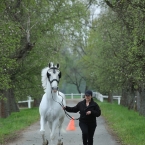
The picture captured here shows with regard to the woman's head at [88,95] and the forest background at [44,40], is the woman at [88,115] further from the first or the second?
the forest background at [44,40]

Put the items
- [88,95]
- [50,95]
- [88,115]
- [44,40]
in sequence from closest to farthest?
[88,95] → [88,115] → [50,95] → [44,40]

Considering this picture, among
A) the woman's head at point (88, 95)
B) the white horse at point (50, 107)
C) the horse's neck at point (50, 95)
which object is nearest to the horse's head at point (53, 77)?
the white horse at point (50, 107)

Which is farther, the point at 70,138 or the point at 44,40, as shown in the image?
the point at 44,40

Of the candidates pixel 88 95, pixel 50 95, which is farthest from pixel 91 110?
pixel 50 95

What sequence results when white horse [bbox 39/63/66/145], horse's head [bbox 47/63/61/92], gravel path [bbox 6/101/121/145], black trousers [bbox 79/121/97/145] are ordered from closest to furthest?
black trousers [bbox 79/121/97/145] < horse's head [bbox 47/63/61/92] < white horse [bbox 39/63/66/145] < gravel path [bbox 6/101/121/145]

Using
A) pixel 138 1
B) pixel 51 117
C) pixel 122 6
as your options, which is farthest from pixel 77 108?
pixel 122 6

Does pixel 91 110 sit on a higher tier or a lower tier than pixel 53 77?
lower

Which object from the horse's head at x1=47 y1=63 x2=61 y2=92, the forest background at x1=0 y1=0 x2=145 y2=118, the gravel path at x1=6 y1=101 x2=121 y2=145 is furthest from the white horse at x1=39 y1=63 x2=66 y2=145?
the forest background at x1=0 y1=0 x2=145 y2=118

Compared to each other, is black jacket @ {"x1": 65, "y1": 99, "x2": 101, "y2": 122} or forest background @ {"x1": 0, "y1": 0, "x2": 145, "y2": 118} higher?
forest background @ {"x1": 0, "y1": 0, "x2": 145, "y2": 118}

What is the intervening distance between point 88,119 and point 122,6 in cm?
790

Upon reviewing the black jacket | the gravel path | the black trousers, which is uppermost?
the black jacket

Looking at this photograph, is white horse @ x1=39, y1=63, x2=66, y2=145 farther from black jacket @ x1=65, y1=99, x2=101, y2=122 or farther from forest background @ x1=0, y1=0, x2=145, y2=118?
forest background @ x1=0, y1=0, x2=145, y2=118

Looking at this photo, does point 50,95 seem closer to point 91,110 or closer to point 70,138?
point 91,110

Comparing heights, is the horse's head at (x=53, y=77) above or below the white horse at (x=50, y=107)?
above
